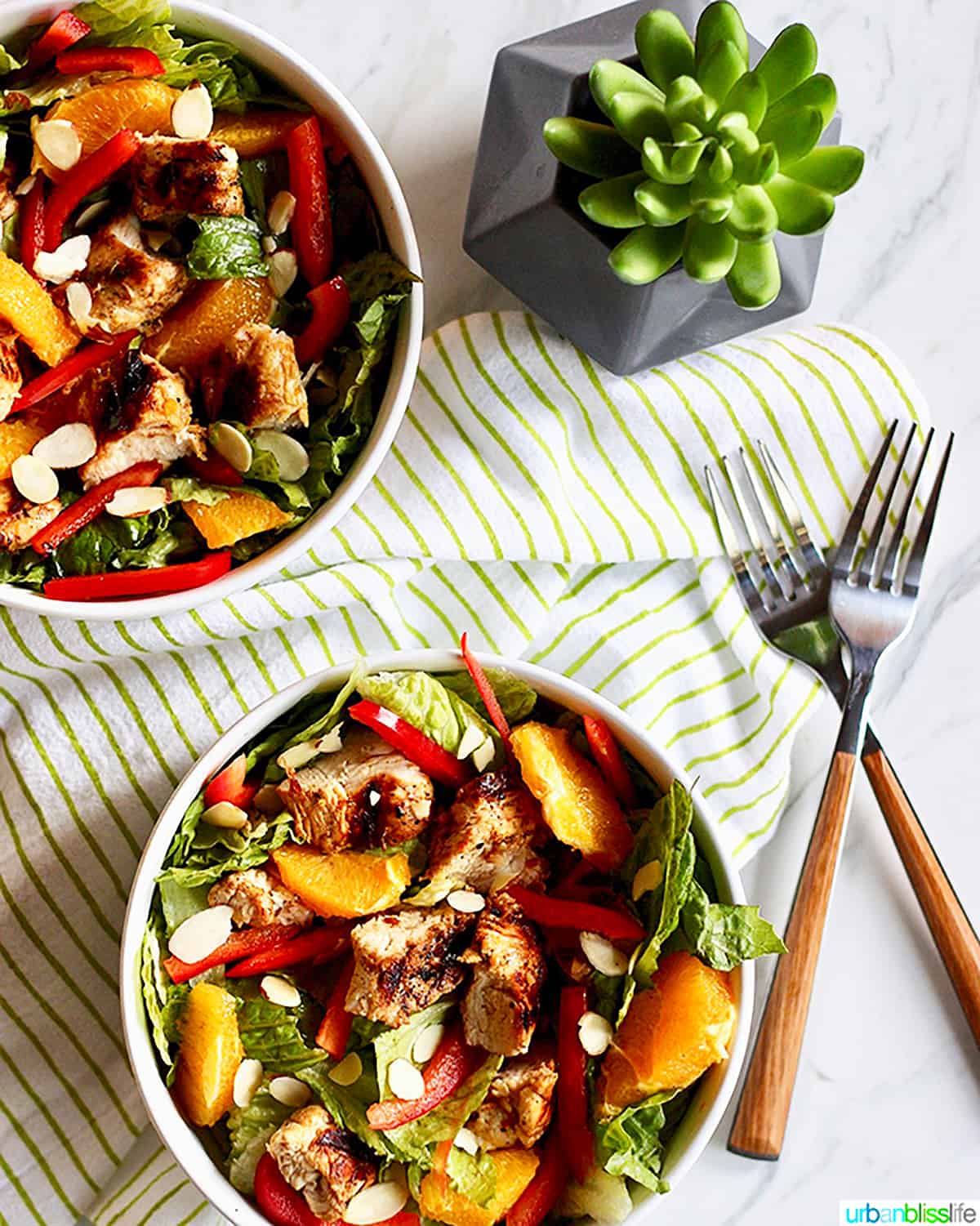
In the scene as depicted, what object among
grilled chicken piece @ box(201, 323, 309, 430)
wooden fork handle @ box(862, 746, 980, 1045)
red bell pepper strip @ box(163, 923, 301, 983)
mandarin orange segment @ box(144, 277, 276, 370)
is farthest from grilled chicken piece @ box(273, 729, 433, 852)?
wooden fork handle @ box(862, 746, 980, 1045)

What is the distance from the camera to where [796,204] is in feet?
5.79

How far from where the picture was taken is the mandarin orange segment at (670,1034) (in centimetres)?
172

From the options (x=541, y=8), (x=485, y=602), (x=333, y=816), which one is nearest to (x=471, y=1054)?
(x=333, y=816)

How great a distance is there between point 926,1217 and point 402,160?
69.3 inches

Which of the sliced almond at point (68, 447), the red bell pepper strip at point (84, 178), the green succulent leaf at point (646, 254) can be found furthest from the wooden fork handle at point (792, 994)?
the red bell pepper strip at point (84, 178)

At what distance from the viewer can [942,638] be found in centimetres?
227

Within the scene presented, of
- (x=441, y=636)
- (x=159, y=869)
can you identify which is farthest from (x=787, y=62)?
(x=159, y=869)

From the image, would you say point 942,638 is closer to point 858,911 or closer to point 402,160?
point 858,911

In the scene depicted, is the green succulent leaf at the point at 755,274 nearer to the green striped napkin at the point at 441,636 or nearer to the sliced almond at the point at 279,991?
the green striped napkin at the point at 441,636

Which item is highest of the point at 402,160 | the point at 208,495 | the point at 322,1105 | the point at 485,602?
the point at 402,160

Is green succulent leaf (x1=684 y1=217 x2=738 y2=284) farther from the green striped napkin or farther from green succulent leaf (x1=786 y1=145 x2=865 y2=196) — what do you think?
the green striped napkin

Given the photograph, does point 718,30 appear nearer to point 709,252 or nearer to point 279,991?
point 709,252

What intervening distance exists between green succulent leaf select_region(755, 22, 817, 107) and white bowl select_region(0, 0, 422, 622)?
0.46 m

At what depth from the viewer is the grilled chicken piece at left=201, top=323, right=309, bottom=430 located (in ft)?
5.57
